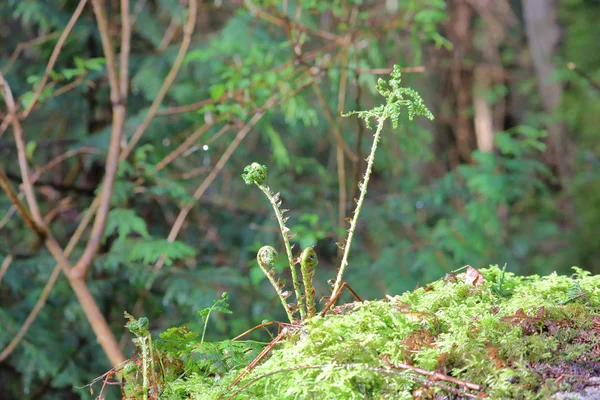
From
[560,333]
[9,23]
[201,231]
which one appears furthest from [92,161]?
[560,333]

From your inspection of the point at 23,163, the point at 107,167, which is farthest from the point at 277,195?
the point at 23,163

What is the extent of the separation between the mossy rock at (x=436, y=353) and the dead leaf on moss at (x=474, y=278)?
67 mm

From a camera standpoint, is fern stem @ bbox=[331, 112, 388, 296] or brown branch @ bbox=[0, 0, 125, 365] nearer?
fern stem @ bbox=[331, 112, 388, 296]

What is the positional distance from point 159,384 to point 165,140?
2688mm

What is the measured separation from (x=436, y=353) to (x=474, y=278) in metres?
A: 0.30

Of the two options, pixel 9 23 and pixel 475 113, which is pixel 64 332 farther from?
pixel 475 113

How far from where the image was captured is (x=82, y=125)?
3.99 metres

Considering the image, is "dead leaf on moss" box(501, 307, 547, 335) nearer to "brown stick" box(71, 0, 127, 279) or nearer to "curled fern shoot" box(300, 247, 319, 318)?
"curled fern shoot" box(300, 247, 319, 318)

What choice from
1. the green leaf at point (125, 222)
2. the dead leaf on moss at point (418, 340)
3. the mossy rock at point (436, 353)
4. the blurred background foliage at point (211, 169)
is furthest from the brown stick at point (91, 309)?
the dead leaf on moss at point (418, 340)

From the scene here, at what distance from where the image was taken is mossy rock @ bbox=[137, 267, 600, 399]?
0.79 meters

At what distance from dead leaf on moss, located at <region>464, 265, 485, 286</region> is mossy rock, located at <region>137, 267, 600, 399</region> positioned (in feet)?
0.22

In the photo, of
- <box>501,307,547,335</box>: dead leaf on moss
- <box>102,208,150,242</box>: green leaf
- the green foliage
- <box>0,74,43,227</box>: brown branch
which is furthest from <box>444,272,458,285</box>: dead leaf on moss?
<box>102,208,150,242</box>: green leaf

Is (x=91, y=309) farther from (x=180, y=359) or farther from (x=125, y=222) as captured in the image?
(x=180, y=359)

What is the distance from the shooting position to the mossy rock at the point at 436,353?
2.60 feet
